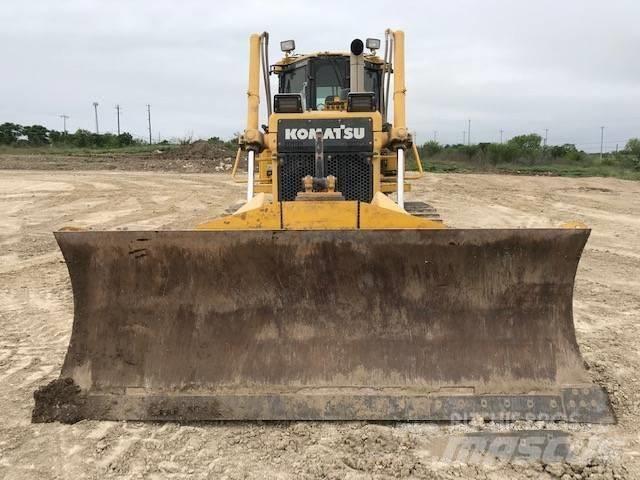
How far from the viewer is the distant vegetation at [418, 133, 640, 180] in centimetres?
3133

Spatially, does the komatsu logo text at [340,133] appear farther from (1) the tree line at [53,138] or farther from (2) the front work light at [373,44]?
(1) the tree line at [53,138]

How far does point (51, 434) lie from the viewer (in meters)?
2.81

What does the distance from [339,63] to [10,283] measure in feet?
14.5

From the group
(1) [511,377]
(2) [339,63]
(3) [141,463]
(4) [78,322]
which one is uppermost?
(2) [339,63]

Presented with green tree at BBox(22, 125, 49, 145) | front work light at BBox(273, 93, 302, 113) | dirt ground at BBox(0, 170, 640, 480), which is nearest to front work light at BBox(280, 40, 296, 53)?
front work light at BBox(273, 93, 302, 113)

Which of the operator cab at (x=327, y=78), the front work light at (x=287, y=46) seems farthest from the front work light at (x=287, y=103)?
the front work light at (x=287, y=46)

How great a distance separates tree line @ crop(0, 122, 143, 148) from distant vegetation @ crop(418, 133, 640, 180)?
22997 millimetres

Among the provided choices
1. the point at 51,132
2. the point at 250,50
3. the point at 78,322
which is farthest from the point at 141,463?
the point at 51,132

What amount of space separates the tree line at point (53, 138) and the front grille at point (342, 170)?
1532 inches

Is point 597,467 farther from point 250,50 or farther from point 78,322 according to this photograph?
point 250,50

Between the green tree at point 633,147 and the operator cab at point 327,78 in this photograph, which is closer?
the operator cab at point 327,78

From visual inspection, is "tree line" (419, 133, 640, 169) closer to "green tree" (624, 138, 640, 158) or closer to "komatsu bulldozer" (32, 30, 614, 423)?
"green tree" (624, 138, 640, 158)

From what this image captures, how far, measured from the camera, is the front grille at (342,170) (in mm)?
5156

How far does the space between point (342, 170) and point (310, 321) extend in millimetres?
2251
